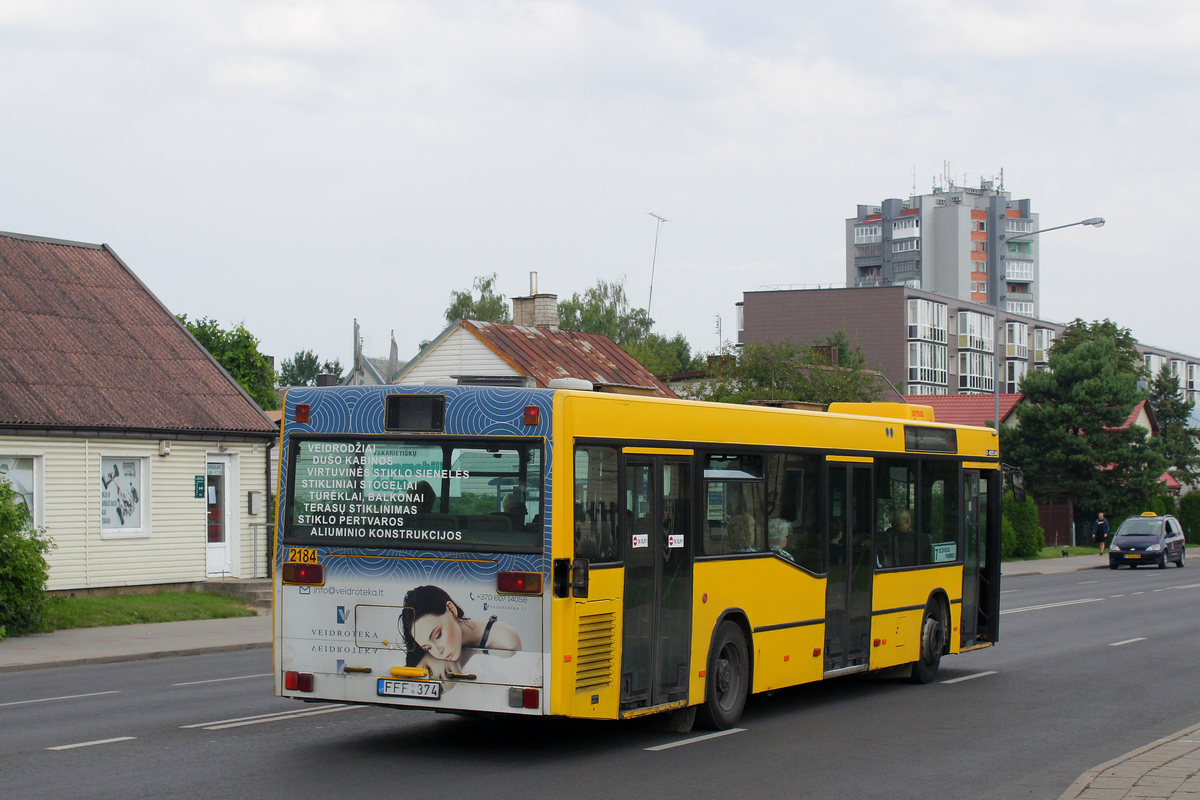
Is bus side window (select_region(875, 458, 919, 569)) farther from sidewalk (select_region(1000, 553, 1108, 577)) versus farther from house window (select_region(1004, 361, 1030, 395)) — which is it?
house window (select_region(1004, 361, 1030, 395))

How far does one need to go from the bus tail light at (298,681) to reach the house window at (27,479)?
1435cm

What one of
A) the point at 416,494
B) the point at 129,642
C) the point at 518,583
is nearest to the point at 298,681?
the point at 416,494

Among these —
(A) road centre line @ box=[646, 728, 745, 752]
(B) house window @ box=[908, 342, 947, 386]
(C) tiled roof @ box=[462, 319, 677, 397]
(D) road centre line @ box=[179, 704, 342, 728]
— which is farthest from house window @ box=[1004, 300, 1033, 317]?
(D) road centre line @ box=[179, 704, 342, 728]

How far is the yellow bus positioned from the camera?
376 inches

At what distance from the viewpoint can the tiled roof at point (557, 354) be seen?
41156 mm

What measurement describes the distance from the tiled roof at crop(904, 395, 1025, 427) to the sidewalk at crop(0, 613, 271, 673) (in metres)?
48.9

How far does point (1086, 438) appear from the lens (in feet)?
188

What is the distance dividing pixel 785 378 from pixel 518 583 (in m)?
34.6

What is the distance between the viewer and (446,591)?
31.9 feet

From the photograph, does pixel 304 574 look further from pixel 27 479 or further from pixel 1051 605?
pixel 1051 605

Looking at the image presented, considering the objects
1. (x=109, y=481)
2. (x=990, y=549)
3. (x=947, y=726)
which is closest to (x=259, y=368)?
(x=109, y=481)

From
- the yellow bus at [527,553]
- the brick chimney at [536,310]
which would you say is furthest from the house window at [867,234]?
the yellow bus at [527,553]

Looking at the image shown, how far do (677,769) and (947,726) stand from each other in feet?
10.9

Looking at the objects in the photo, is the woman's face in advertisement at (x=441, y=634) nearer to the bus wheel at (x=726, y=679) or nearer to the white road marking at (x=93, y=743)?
the bus wheel at (x=726, y=679)
